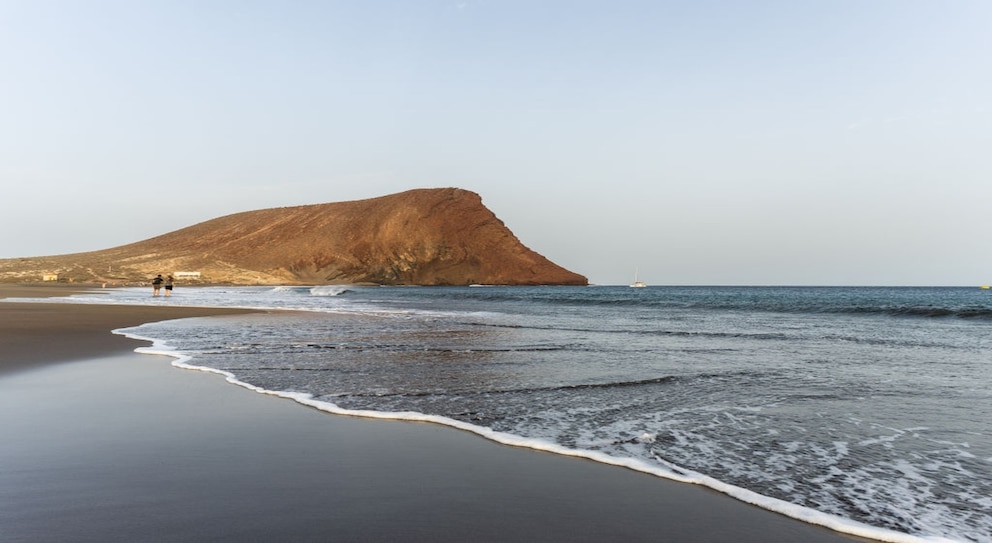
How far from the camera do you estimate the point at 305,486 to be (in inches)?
168

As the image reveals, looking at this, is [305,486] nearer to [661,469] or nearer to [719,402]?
[661,469]

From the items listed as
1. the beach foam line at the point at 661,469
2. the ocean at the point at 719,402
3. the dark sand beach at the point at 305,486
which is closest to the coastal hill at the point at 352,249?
the ocean at the point at 719,402

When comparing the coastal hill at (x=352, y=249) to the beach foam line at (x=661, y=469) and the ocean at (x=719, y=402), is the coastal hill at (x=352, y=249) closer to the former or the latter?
the ocean at (x=719, y=402)

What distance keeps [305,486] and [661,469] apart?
2.81 metres

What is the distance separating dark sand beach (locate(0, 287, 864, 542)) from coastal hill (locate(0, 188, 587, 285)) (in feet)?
381

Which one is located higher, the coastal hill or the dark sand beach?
the coastal hill

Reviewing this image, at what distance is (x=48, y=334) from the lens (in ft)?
51.0

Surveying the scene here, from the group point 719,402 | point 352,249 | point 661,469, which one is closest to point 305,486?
point 661,469

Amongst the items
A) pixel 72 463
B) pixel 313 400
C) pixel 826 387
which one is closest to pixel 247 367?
pixel 313 400

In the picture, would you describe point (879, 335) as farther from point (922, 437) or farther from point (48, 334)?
point (48, 334)

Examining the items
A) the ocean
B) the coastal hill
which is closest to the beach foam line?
the ocean

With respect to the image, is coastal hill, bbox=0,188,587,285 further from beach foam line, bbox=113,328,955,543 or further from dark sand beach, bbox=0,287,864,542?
dark sand beach, bbox=0,287,864,542

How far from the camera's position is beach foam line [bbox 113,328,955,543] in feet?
12.1

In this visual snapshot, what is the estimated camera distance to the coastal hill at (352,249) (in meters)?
121
